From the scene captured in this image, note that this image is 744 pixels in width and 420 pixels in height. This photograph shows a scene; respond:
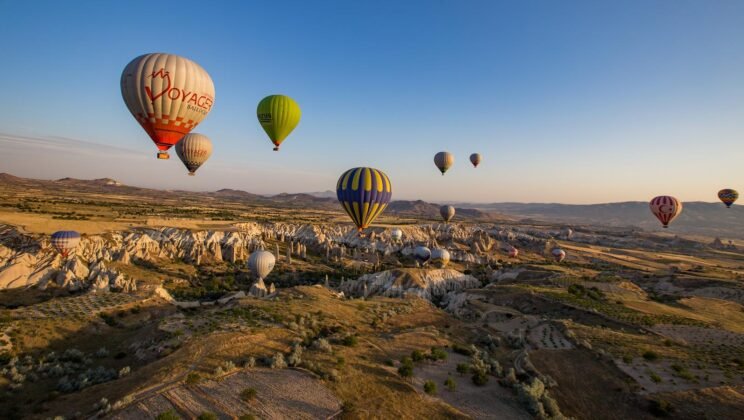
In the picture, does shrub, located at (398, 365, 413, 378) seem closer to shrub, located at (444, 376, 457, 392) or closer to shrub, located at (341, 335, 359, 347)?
shrub, located at (444, 376, 457, 392)

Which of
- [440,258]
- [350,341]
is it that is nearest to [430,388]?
[350,341]

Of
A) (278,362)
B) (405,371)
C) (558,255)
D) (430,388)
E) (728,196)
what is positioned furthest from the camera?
(558,255)

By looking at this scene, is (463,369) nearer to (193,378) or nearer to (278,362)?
(278,362)

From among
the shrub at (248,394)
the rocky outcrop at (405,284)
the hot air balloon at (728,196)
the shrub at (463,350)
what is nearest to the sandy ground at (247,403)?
the shrub at (248,394)

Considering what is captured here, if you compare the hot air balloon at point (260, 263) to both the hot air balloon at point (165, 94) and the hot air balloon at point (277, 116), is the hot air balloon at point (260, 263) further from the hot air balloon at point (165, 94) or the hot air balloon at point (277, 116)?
the hot air balloon at point (165, 94)

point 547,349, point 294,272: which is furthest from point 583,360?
point 294,272
